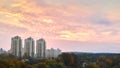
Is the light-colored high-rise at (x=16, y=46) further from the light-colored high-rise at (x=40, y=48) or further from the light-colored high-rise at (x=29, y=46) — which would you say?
the light-colored high-rise at (x=40, y=48)

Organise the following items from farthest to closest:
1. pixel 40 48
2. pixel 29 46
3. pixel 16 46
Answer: pixel 40 48, pixel 29 46, pixel 16 46

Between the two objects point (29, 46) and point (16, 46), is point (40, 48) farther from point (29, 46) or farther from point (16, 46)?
point (16, 46)

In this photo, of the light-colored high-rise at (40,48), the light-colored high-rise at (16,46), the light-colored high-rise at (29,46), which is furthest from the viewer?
the light-colored high-rise at (40,48)

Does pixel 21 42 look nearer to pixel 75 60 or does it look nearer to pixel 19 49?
pixel 19 49

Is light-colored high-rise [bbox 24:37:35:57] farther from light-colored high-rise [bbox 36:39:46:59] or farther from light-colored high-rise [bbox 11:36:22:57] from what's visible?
light-colored high-rise [bbox 11:36:22:57]

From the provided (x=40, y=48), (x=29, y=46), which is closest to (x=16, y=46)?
(x=29, y=46)

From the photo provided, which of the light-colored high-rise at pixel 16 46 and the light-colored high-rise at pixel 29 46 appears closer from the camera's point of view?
the light-colored high-rise at pixel 16 46

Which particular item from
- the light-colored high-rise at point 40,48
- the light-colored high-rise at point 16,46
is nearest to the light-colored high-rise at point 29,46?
the light-colored high-rise at point 40,48

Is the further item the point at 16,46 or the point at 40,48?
the point at 40,48

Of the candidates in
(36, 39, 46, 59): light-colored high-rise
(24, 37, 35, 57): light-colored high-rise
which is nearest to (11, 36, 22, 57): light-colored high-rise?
(24, 37, 35, 57): light-colored high-rise

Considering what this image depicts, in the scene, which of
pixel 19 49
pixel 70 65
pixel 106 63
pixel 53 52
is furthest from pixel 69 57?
pixel 53 52

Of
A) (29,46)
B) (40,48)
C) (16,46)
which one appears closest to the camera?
(16,46)

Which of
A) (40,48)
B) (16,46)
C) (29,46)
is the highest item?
(29,46)
